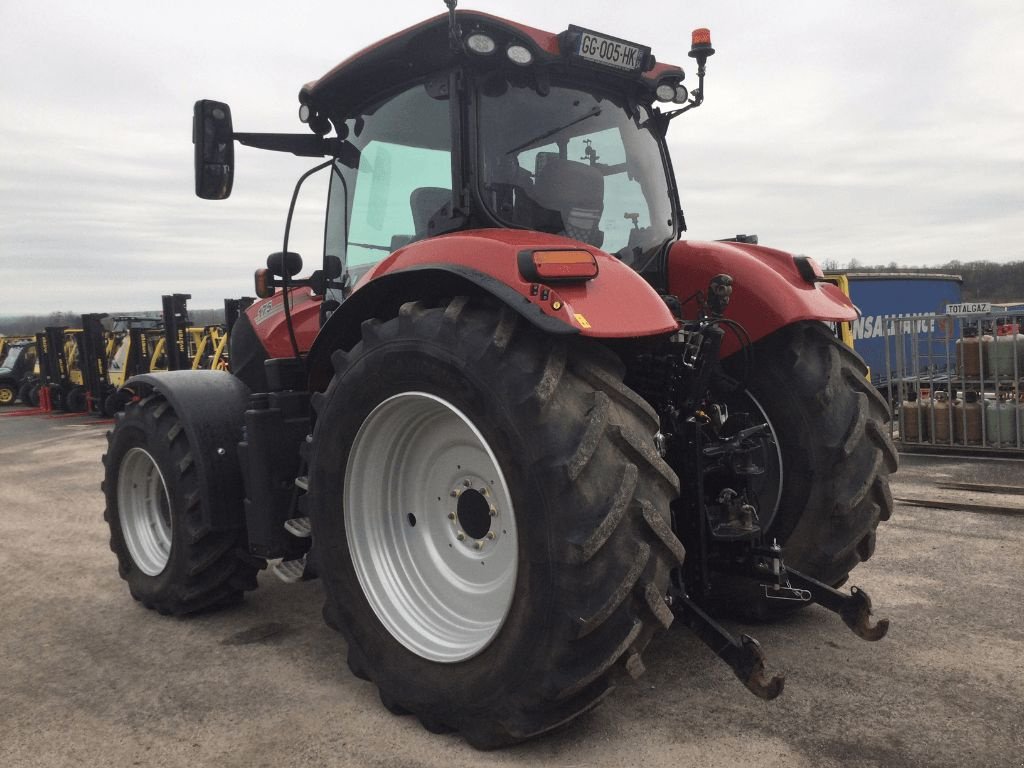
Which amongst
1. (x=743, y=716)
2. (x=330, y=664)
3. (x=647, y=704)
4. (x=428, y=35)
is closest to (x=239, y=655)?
(x=330, y=664)

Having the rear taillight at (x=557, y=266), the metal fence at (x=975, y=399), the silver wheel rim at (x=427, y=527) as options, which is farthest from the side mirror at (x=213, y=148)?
the metal fence at (x=975, y=399)

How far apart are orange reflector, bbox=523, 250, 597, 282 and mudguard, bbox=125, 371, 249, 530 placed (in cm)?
217

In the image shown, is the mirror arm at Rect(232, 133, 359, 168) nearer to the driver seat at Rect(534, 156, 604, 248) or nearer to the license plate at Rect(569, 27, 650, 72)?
the driver seat at Rect(534, 156, 604, 248)

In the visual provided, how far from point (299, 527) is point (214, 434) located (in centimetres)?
80

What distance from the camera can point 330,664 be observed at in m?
3.64

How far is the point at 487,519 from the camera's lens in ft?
9.97

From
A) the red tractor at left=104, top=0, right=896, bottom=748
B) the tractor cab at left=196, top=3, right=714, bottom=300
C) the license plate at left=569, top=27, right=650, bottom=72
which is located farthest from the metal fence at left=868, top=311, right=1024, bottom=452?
the license plate at left=569, top=27, right=650, bottom=72

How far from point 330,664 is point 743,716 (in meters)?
1.72

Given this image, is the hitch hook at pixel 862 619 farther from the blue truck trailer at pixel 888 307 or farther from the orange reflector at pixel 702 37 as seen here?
the blue truck trailer at pixel 888 307

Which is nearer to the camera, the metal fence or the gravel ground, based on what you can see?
the gravel ground

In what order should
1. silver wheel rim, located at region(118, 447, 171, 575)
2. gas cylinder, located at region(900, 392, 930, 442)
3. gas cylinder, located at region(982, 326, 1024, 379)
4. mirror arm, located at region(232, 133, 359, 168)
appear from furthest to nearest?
gas cylinder, located at region(900, 392, 930, 442), gas cylinder, located at region(982, 326, 1024, 379), silver wheel rim, located at region(118, 447, 171, 575), mirror arm, located at region(232, 133, 359, 168)

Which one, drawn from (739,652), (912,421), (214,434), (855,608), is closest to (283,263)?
(214,434)

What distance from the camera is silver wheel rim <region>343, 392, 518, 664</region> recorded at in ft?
→ 9.96

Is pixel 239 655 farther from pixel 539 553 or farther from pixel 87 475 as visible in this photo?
pixel 87 475
